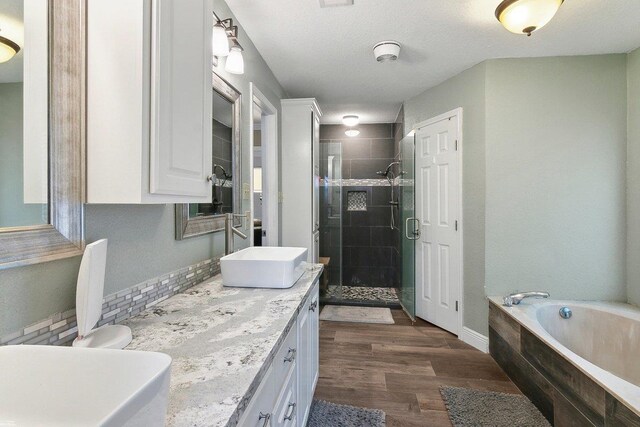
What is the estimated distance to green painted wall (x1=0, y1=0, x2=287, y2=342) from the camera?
2.53ft

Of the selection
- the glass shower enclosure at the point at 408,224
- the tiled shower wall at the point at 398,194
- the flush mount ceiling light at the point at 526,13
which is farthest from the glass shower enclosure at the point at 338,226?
the flush mount ceiling light at the point at 526,13

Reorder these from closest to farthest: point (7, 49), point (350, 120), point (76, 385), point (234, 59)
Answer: point (76, 385)
point (7, 49)
point (234, 59)
point (350, 120)

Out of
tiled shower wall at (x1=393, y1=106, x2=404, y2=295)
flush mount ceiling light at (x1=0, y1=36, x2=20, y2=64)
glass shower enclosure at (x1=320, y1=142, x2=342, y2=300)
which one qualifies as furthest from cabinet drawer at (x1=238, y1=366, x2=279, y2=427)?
tiled shower wall at (x1=393, y1=106, x2=404, y2=295)

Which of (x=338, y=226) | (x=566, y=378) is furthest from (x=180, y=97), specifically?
(x=338, y=226)

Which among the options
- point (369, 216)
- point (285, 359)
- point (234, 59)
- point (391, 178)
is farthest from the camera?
point (369, 216)

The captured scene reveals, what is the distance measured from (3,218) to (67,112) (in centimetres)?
32

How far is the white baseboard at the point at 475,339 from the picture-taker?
271 cm

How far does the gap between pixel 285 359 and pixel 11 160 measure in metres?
0.99

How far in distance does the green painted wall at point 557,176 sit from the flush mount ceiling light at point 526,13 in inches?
34.7

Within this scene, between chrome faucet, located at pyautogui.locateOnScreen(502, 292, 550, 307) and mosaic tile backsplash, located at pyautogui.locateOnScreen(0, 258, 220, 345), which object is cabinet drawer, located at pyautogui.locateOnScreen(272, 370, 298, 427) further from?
chrome faucet, located at pyautogui.locateOnScreen(502, 292, 550, 307)

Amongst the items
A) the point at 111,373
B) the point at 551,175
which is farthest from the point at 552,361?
the point at 111,373

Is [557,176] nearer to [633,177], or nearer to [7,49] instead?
[633,177]

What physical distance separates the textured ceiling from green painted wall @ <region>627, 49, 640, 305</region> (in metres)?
0.23

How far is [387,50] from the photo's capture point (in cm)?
241
